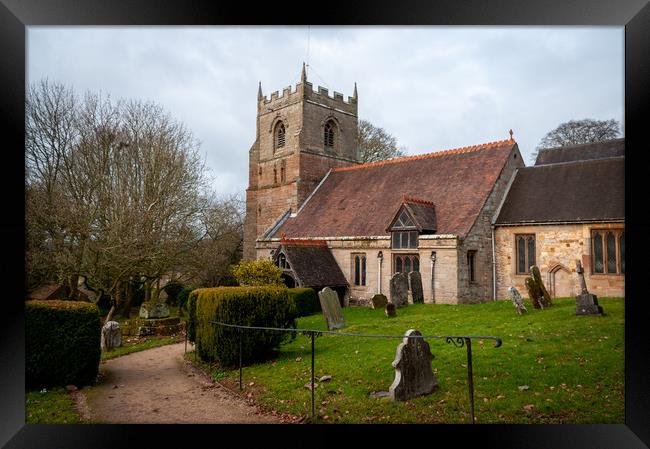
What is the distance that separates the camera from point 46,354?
6.45m

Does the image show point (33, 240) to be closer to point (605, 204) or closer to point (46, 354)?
point (46, 354)

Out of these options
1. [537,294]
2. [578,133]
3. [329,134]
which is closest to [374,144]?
[329,134]

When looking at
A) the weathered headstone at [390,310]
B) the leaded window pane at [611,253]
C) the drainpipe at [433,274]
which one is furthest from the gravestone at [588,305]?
the drainpipe at [433,274]

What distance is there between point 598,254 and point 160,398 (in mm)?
12872

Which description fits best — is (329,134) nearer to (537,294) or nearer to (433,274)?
(433,274)

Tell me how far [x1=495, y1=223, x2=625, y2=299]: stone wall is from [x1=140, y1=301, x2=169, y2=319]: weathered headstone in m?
11.4

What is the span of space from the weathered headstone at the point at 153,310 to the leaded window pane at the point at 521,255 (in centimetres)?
1201

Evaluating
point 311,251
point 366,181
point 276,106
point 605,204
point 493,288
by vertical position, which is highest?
point 276,106

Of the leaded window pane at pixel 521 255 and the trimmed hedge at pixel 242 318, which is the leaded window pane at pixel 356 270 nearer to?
Answer: the leaded window pane at pixel 521 255

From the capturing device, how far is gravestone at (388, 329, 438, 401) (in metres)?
5.50

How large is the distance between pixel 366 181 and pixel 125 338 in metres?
12.6

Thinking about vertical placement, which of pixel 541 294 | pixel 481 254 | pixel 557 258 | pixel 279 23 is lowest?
pixel 541 294

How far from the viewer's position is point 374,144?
2989 cm
